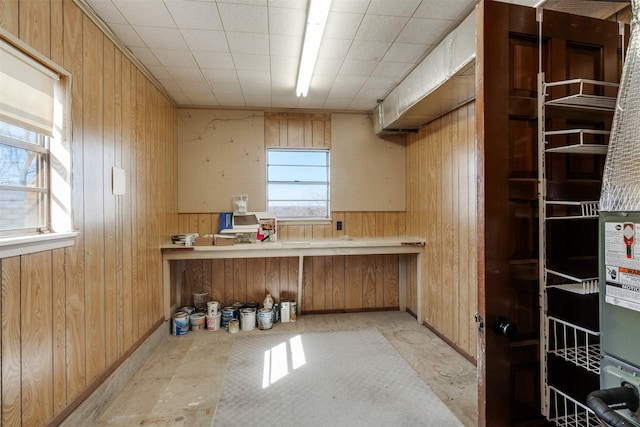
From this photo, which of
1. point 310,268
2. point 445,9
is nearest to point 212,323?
point 310,268

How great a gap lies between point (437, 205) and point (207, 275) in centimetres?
276

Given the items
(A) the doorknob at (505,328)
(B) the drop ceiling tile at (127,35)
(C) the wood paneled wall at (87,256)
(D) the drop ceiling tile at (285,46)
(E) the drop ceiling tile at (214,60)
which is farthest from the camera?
(E) the drop ceiling tile at (214,60)

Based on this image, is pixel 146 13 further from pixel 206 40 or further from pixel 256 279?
pixel 256 279

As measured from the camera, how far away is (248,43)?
88.7 inches

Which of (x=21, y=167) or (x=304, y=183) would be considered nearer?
(x=21, y=167)

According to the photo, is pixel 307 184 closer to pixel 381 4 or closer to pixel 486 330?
pixel 381 4

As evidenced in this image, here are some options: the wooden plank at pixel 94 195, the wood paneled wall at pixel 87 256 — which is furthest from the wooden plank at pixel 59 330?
the wooden plank at pixel 94 195

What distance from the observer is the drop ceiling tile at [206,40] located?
83.5 inches

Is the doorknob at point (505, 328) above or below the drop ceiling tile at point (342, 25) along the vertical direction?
below

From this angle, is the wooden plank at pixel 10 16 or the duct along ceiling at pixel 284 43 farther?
the duct along ceiling at pixel 284 43

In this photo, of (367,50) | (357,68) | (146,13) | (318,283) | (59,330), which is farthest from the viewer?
(318,283)

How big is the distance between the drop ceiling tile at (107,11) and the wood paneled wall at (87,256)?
0.28 ft

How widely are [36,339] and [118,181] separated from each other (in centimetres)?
116

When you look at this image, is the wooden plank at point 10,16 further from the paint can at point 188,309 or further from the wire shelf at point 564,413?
the paint can at point 188,309
